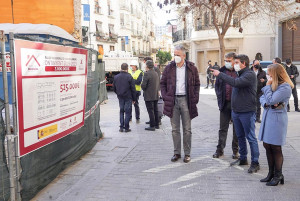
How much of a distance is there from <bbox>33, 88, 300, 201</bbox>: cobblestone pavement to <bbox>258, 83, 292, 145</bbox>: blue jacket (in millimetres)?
671

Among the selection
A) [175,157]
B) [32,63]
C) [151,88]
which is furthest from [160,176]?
[151,88]

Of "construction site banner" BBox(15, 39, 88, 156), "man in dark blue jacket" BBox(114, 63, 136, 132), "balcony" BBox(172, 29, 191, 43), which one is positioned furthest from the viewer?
"balcony" BBox(172, 29, 191, 43)

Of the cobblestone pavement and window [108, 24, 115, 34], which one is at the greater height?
window [108, 24, 115, 34]

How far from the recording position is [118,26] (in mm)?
46812

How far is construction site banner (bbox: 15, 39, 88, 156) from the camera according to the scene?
3.70m

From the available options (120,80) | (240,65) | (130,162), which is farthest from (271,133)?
(120,80)

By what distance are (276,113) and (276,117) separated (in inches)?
2.1

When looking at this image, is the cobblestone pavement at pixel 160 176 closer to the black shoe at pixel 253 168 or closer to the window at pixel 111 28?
the black shoe at pixel 253 168

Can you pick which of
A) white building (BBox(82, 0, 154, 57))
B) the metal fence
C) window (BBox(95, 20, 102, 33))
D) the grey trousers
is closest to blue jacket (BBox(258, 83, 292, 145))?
the grey trousers

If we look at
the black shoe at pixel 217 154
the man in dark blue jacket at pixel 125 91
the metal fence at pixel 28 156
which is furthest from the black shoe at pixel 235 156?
the man in dark blue jacket at pixel 125 91

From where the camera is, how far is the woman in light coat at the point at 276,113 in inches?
170

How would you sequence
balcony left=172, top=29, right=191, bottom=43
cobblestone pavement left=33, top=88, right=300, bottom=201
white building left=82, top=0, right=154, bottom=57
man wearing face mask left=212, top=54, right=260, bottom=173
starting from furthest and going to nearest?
white building left=82, top=0, right=154, bottom=57, balcony left=172, top=29, right=191, bottom=43, man wearing face mask left=212, top=54, right=260, bottom=173, cobblestone pavement left=33, top=88, right=300, bottom=201

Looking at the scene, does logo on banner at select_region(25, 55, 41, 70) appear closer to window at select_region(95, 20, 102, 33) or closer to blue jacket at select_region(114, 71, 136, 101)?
blue jacket at select_region(114, 71, 136, 101)

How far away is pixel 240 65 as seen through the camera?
5.09 metres
